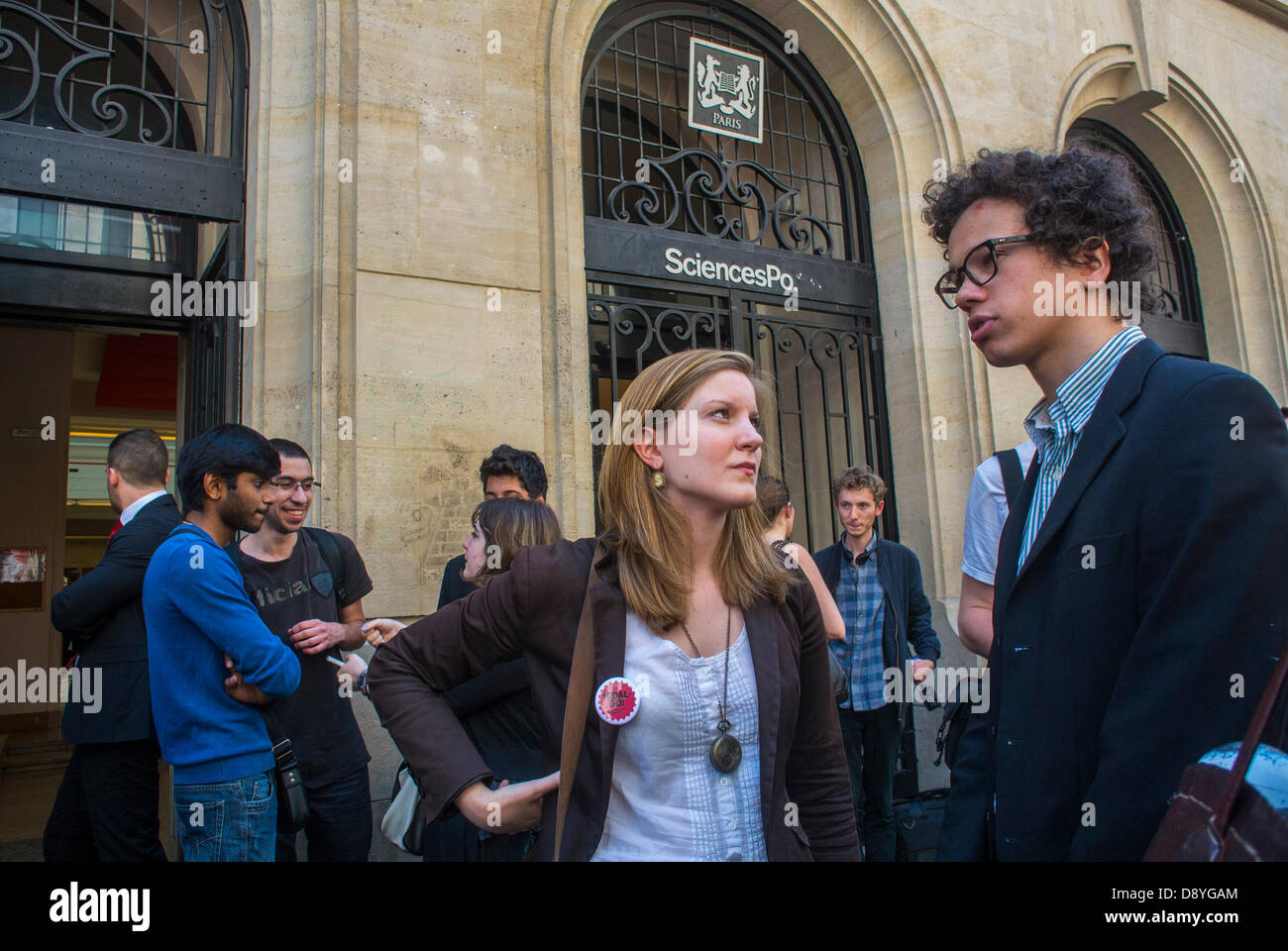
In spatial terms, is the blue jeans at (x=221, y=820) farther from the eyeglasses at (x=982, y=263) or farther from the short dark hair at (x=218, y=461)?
the eyeglasses at (x=982, y=263)

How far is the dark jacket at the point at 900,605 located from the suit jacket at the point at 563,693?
3.01 m

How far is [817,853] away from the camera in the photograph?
5.88 ft

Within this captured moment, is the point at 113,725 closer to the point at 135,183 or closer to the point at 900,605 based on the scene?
the point at 135,183

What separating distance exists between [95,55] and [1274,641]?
606cm

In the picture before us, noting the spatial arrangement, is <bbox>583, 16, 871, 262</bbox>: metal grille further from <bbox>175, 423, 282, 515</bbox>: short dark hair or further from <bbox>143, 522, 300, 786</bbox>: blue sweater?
<bbox>143, 522, 300, 786</bbox>: blue sweater

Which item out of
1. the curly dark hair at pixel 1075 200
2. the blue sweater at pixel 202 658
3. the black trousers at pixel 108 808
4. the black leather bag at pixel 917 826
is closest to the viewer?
the curly dark hair at pixel 1075 200

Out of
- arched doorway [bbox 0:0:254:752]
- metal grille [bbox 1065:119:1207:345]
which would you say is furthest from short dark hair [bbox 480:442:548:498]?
metal grille [bbox 1065:119:1207:345]

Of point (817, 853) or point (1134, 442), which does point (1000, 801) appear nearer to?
point (817, 853)

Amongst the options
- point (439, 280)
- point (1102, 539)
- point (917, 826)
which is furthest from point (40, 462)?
point (1102, 539)

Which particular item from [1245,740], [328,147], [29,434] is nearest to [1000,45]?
[328,147]

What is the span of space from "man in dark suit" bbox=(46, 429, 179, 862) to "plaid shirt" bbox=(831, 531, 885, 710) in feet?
11.1

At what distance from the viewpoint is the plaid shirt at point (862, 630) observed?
15.1 feet

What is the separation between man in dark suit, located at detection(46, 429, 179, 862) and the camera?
3.13 metres

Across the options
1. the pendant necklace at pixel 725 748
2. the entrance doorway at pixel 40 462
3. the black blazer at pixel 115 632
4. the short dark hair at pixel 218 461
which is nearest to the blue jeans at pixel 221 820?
the black blazer at pixel 115 632
